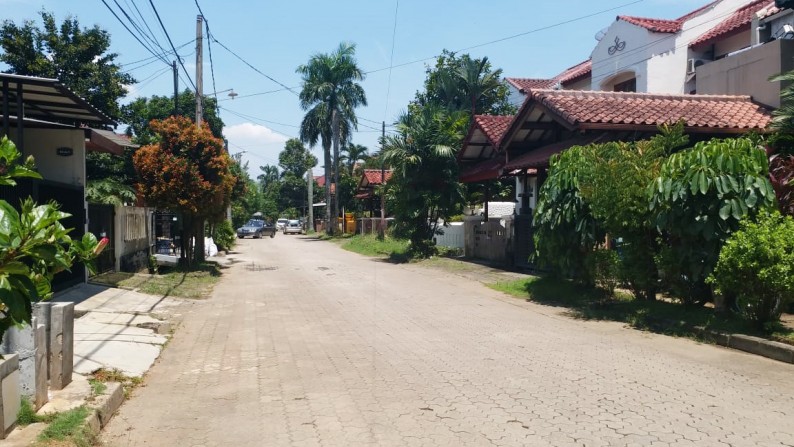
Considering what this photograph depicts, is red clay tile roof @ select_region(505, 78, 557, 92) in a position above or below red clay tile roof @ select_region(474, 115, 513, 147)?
above

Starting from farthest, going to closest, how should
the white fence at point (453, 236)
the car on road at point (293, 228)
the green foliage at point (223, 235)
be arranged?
the car on road at point (293, 228) < the green foliage at point (223, 235) < the white fence at point (453, 236)

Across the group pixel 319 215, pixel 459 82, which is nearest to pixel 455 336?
pixel 459 82

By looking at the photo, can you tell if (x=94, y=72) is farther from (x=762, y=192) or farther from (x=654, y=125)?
(x=762, y=192)

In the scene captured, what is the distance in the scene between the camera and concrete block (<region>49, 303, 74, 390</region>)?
20.4 feet

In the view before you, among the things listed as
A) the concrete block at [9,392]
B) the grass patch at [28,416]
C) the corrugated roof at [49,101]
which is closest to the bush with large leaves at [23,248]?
the concrete block at [9,392]

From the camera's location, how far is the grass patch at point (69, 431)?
16.0 feet

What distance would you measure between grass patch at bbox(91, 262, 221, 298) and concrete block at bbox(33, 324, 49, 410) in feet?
30.6

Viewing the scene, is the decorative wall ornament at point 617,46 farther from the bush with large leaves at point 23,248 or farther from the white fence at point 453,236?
the bush with large leaves at point 23,248

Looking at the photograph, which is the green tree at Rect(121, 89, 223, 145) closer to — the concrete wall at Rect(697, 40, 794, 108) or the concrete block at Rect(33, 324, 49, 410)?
the concrete wall at Rect(697, 40, 794, 108)

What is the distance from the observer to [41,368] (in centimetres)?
574

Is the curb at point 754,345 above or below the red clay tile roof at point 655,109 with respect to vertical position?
below

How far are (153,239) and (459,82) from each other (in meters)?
20.5

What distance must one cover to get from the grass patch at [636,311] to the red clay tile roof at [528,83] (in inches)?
882

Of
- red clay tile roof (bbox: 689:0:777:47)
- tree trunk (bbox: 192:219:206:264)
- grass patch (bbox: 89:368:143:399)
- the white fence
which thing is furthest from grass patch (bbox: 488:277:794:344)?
red clay tile roof (bbox: 689:0:777:47)
